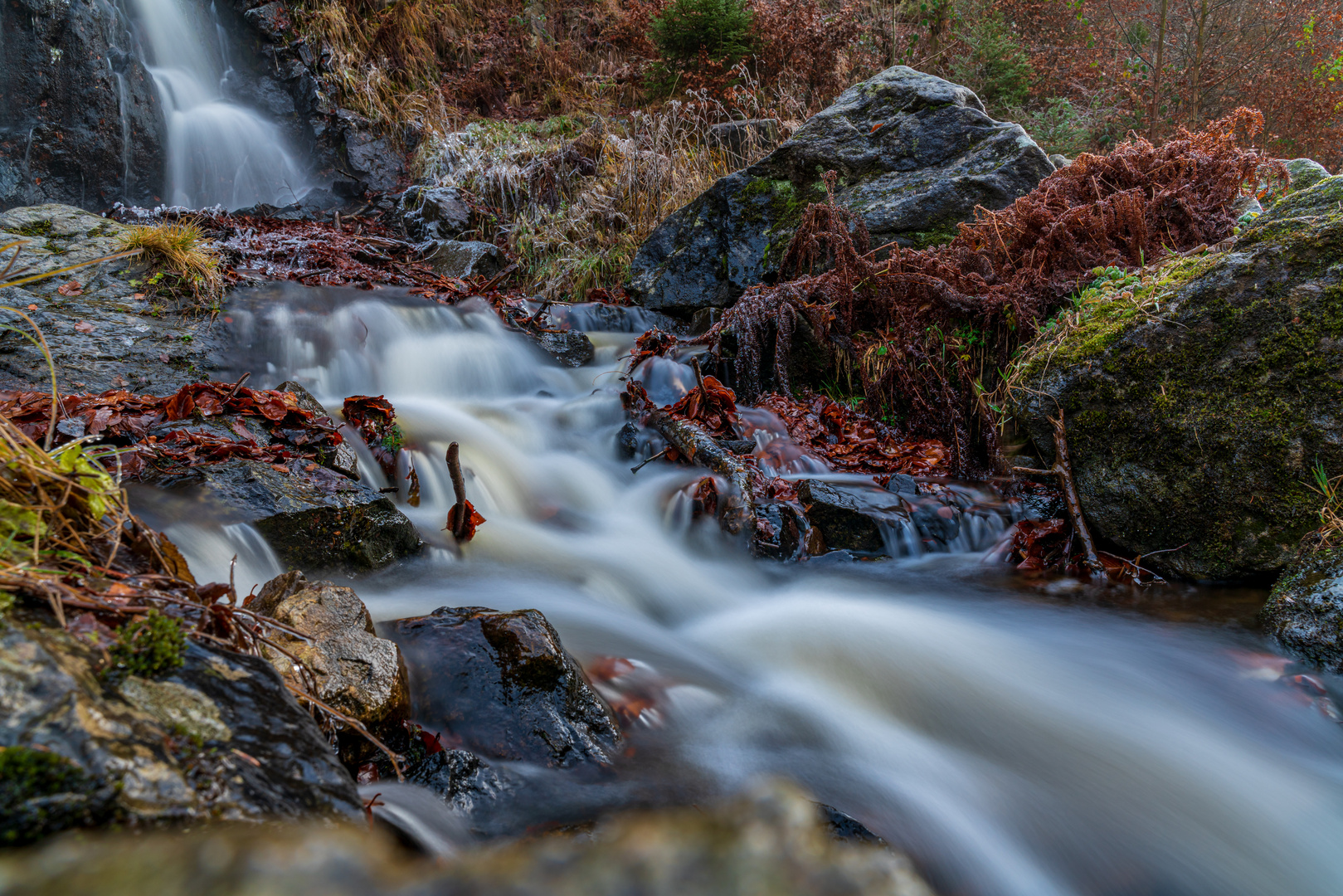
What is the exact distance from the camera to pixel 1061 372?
3.53m

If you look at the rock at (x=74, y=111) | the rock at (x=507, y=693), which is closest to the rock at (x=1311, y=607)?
the rock at (x=507, y=693)

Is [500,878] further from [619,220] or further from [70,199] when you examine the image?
[70,199]

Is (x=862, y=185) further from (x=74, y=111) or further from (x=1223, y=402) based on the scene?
(x=74, y=111)

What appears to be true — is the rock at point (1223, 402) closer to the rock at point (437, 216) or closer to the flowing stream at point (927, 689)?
the flowing stream at point (927, 689)

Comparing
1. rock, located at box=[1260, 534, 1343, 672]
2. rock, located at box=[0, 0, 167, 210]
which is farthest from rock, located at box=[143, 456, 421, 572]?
rock, located at box=[0, 0, 167, 210]

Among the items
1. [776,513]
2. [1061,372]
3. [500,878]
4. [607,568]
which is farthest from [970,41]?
[500,878]

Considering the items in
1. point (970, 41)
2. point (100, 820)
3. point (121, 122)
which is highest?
point (970, 41)

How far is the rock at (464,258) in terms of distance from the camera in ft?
24.6

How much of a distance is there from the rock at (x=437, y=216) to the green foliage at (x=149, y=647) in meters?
7.96

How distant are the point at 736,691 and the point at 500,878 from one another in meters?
1.87

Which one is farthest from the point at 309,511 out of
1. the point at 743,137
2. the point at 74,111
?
the point at 74,111

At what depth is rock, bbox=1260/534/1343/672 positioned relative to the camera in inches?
95.3

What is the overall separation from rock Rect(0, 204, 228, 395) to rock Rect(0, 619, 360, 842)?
151 inches

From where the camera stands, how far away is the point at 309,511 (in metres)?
2.88
